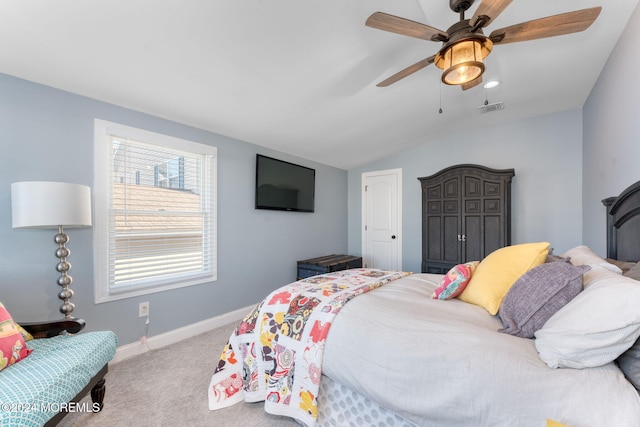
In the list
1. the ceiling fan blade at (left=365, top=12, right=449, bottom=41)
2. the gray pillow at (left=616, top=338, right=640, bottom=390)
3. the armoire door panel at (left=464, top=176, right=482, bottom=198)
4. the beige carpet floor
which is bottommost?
the beige carpet floor

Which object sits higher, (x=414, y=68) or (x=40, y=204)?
(x=414, y=68)

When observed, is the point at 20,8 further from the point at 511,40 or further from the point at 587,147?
the point at 587,147

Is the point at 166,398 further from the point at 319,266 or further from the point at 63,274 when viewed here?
the point at 319,266

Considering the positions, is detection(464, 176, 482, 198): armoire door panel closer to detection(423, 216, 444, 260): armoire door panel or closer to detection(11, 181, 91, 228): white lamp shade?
detection(423, 216, 444, 260): armoire door panel

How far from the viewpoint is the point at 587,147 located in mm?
3123

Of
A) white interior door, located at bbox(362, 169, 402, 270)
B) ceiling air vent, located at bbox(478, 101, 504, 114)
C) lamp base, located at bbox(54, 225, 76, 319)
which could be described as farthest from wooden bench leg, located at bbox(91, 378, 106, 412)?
ceiling air vent, located at bbox(478, 101, 504, 114)

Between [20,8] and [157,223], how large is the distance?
1693 mm

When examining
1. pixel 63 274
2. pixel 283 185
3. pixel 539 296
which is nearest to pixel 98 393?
pixel 63 274

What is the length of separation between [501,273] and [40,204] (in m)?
2.80

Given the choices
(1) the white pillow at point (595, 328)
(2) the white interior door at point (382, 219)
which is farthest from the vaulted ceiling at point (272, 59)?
(1) the white pillow at point (595, 328)

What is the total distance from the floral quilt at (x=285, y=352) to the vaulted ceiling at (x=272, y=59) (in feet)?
5.73

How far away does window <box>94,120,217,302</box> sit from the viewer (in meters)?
2.28

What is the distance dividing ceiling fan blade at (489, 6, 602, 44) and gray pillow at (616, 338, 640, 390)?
1.50 m

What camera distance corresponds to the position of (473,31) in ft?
4.82
